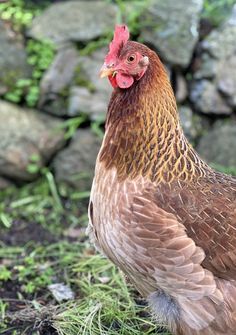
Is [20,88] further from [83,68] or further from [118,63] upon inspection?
[118,63]

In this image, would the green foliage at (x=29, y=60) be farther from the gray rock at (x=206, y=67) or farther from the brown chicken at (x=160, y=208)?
the brown chicken at (x=160, y=208)

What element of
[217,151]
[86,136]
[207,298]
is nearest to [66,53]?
[86,136]

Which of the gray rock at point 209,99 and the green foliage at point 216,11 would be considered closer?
the gray rock at point 209,99

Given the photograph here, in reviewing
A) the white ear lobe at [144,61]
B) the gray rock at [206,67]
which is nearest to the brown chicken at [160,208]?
the white ear lobe at [144,61]

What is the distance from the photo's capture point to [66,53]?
4.86 meters

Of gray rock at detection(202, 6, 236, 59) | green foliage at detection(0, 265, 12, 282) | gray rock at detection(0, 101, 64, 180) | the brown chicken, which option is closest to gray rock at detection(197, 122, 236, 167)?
gray rock at detection(202, 6, 236, 59)

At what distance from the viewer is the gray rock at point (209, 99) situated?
4867 millimetres

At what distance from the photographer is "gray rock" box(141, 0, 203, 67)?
4.80 m

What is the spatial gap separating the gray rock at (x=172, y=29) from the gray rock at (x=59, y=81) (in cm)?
63

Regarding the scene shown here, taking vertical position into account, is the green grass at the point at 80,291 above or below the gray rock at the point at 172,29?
below

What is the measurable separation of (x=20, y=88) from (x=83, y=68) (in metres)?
0.55

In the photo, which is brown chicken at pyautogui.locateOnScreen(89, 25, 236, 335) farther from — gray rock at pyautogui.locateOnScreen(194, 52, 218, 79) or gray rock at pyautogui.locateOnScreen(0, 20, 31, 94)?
gray rock at pyautogui.locateOnScreen(0, 20, 31, 94)

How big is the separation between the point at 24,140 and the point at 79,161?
47cm

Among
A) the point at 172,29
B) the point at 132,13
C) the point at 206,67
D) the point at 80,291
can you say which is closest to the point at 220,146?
the point at 206,67
